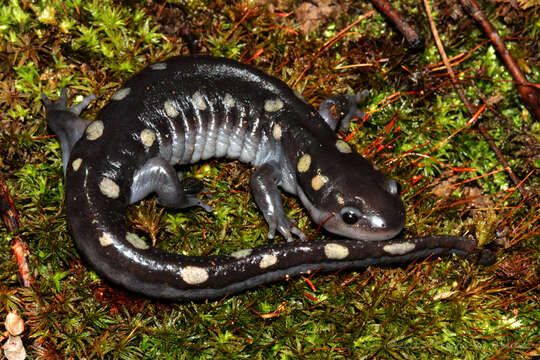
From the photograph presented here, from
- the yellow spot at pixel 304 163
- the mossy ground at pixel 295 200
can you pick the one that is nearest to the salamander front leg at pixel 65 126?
the mossy ground at pixel 295 200

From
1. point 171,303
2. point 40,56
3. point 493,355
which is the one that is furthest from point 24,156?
point 493,355

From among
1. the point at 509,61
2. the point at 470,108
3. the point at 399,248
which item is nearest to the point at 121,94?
the point at 399,248

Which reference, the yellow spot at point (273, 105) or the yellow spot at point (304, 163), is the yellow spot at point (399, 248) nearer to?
the yellow spot at point (304, 163)

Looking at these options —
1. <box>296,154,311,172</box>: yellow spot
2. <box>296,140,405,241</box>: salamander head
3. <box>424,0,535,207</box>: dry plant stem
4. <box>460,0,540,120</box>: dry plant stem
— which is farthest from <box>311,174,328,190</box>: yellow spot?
<box>460,0,540,120</box>: dry plant stem

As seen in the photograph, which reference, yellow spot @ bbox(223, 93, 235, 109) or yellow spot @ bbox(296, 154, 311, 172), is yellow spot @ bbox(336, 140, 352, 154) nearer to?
yellow spot @ bbox(296, 154, 311, 172)

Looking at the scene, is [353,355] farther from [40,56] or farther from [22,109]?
[40,56]

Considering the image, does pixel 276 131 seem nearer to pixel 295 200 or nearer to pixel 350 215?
pixel 295 200
